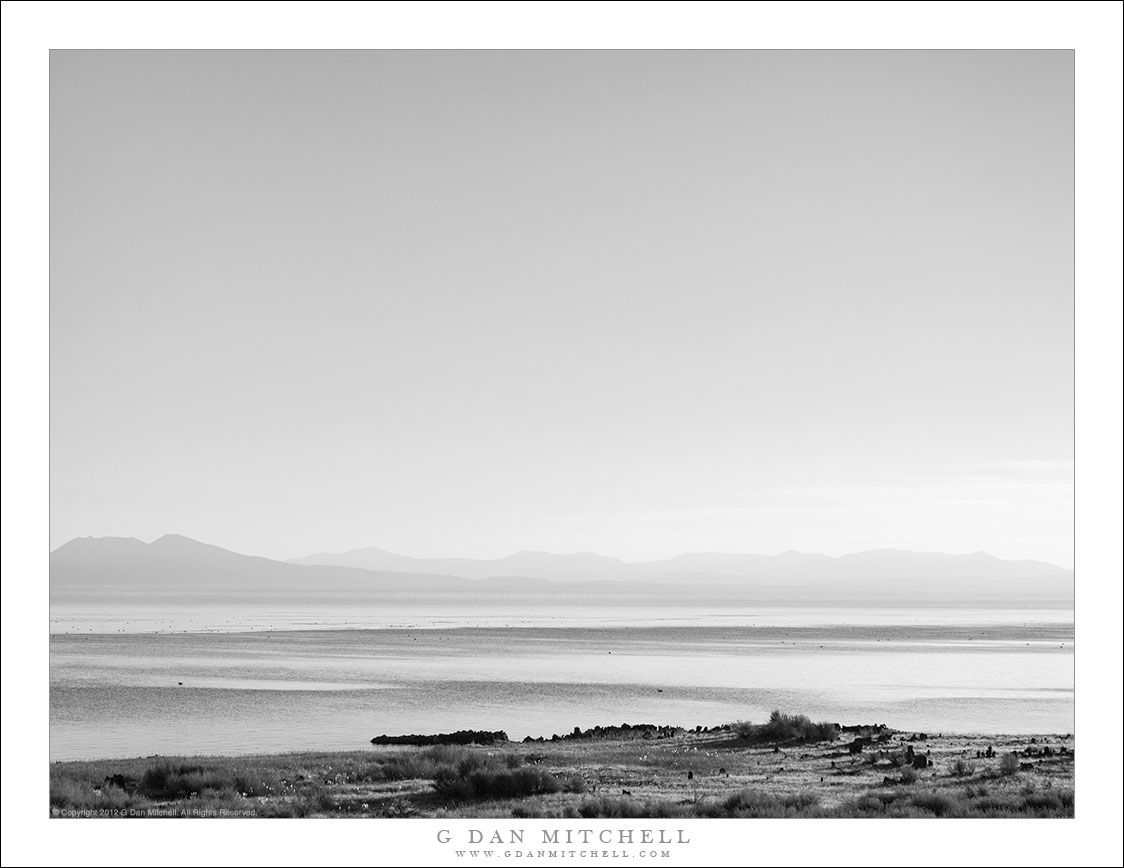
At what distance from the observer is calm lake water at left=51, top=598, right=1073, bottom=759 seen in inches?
436

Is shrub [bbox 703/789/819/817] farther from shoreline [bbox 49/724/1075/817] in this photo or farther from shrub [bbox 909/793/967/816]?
shrub [bbox 909/793/967/816]

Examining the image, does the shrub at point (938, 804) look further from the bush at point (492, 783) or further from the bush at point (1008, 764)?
the bush at point (492, 783)

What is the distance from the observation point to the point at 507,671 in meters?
18.2

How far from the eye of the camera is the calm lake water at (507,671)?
11.1 metres

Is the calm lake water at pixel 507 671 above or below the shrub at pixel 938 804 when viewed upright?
below

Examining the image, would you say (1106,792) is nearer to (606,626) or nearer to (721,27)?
(721,27)

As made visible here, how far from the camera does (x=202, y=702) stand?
12.6 m

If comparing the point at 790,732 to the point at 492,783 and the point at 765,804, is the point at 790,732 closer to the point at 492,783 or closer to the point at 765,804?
the point at 765,804

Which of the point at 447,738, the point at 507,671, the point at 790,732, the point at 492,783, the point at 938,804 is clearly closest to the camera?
the point at 938,804

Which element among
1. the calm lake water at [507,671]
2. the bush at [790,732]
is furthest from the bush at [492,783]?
the calm lake water at [507,671]

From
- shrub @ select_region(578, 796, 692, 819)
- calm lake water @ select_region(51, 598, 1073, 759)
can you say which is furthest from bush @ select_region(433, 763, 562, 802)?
calm lake water @ select_region(51, 598, 1073, 759)

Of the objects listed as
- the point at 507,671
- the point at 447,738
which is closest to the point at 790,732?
the point at 447,738

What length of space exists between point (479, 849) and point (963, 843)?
2.37 meters

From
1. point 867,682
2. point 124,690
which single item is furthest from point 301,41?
point 867,682
